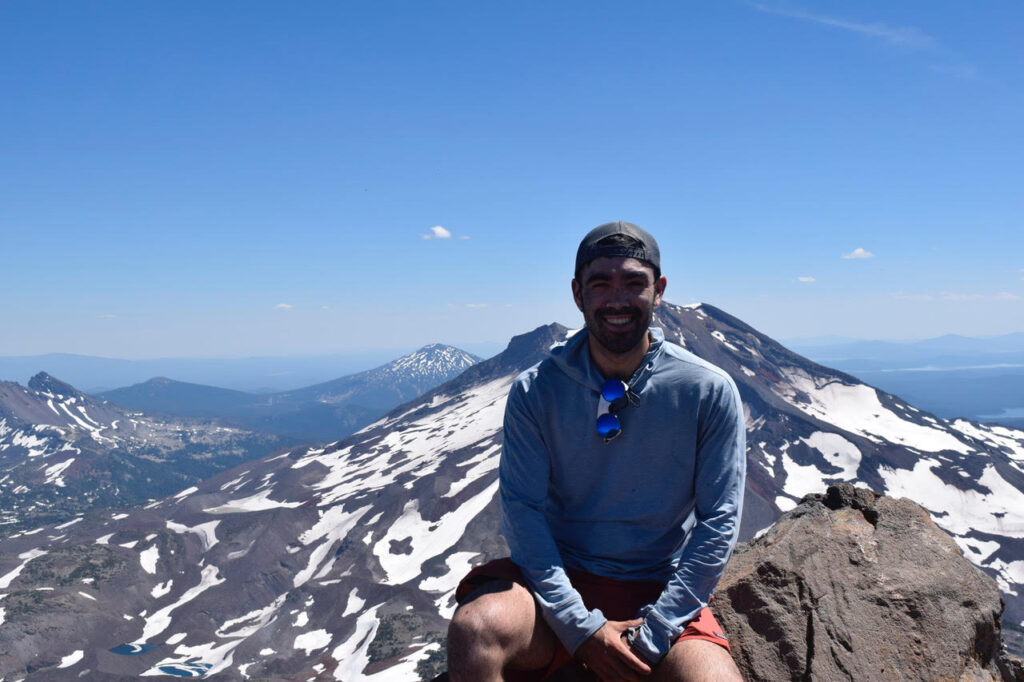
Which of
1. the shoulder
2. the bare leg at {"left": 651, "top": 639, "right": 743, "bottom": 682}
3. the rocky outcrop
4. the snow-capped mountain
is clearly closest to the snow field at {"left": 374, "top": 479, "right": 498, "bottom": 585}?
the snow-capped mountain

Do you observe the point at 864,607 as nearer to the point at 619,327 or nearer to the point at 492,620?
the point at 619,327

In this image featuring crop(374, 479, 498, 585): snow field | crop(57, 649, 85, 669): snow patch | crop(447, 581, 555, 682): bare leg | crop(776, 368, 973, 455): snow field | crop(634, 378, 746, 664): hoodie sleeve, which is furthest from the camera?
crop(776, 368, 973, 455): snow field

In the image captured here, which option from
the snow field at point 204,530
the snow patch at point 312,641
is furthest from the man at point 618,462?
the snow field at point 204,530

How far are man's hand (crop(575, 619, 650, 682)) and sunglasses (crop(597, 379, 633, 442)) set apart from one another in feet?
5.29

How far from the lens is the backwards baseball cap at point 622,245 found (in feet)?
19.4

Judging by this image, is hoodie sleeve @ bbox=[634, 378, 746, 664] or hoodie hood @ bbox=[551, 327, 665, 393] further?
hoodie hood @ bbox=[551, 327, 665, 393]

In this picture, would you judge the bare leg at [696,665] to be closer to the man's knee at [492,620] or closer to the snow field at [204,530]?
the man's knee at [492,620]

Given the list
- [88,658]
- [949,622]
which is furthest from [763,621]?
[88,658]

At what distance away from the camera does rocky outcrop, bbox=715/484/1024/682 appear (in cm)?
685

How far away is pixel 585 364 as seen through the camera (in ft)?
20.2

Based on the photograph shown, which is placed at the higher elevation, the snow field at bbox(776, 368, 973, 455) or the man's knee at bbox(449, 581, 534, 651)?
the man's knee at bbox(449, 581, 534, 651)

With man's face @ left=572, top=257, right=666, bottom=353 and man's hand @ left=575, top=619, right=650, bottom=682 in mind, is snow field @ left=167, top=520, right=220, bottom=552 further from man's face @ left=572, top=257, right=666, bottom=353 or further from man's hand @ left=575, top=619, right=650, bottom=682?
man's face @ left=572, top=257, right=666, bottom=353

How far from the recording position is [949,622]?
23.6ft

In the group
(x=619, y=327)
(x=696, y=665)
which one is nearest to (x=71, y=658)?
(x=696, y=665)
